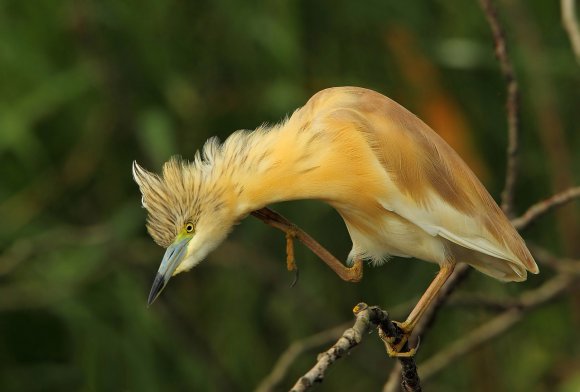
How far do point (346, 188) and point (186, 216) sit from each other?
1.01 ft

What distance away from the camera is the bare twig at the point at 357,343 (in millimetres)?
1812

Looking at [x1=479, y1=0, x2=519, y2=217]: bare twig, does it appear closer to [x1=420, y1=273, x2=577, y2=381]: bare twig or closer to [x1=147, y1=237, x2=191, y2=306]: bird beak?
[x1=420, y1=273, x2=577, y2=381]: bare twig

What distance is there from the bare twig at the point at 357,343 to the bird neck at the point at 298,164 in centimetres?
30

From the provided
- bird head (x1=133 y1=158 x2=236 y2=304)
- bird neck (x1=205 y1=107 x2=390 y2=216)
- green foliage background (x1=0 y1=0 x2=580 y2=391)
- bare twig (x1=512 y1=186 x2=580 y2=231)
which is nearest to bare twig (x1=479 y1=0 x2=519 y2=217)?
bare twig (x1=512 y1=186 x2=580 y2=231)

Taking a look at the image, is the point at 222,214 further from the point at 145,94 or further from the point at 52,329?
the point at 52,329

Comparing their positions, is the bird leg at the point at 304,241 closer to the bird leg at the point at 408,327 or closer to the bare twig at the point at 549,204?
the bird leg at the point at 408,327

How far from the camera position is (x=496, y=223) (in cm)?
246

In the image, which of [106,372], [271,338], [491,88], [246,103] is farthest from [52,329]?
[491,88]

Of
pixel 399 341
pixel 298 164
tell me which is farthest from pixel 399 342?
pixel 298 164

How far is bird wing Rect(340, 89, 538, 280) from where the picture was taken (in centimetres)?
239

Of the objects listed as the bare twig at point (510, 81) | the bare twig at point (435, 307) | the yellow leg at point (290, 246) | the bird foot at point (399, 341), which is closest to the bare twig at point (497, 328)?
the bare twig at point (435, 307)

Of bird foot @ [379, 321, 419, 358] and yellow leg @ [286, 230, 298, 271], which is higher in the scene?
yellow leg @ [286, 230, 298, 271]

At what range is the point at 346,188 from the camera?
2332mm

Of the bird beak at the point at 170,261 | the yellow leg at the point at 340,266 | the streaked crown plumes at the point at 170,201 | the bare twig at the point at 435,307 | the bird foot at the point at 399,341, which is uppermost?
the streaked crown plumes at the point at 170,201
